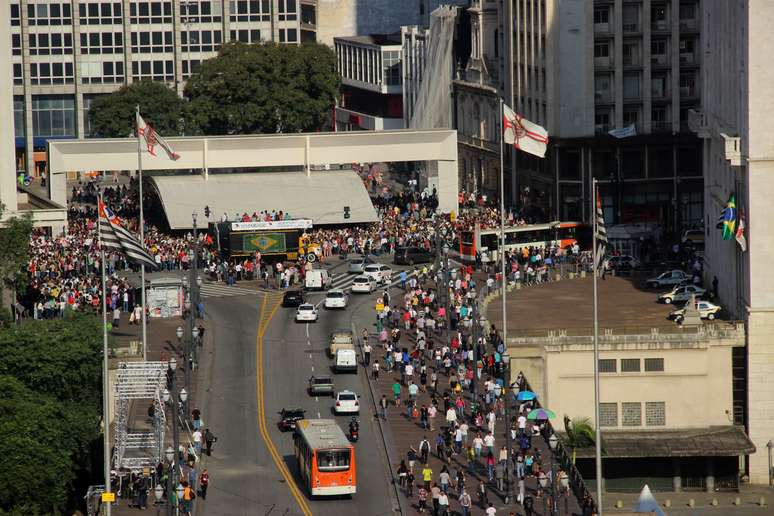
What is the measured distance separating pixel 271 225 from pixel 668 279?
91.7ft

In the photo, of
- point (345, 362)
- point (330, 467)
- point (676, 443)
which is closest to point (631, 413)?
point (676, 443)

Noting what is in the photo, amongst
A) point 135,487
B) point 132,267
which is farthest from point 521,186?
point 135,487

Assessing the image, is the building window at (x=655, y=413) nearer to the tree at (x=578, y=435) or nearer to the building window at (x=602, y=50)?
the tree at (x=578, y=435)

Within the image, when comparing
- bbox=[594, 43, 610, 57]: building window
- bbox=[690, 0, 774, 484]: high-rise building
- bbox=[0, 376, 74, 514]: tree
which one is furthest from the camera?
bbox=[594, 43, 610, 57]: building window

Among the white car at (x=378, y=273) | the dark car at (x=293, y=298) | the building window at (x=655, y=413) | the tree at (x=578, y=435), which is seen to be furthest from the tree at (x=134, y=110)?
the tree at (x=578, y=435)

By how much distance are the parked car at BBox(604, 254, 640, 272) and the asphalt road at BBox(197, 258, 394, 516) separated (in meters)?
17.3

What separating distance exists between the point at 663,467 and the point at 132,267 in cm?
4219

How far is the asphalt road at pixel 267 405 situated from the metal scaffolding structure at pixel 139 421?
9.85 feet

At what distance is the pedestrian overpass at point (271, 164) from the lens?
160500 mm

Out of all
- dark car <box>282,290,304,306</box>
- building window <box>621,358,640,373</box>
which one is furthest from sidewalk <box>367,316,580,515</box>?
dark car <box>282,290,304,306</box>

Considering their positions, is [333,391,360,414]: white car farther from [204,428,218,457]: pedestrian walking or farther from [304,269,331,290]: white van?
[304,269,331,290]: white van

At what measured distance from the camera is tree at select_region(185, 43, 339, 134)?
609ft

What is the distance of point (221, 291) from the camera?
139m

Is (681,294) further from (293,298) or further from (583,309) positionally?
(293,298)
